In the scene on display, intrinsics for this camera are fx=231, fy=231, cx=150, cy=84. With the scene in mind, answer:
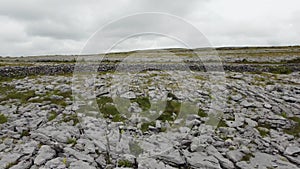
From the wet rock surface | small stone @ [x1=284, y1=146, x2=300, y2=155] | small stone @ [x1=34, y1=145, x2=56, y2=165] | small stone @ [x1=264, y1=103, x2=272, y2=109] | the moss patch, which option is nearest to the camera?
small stone @ [x1=34, y1=145, x2=56, y2=165]

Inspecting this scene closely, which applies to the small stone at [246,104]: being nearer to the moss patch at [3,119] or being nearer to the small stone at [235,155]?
the small stone at [235,155]

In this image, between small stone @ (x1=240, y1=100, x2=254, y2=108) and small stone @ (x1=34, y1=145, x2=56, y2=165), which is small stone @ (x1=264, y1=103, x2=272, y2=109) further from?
small stone @ (x1=34, y1=145, x2=56, y2=165)

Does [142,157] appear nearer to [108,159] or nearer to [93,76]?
[108,159]

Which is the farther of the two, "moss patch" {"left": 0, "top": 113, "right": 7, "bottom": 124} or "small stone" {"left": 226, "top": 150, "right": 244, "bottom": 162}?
"moss patch" {"left": 0, "top": 113, "right": 7, "bottom": 124}

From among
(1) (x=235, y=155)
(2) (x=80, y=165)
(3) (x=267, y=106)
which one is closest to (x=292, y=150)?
(1) (x=235, y=155)

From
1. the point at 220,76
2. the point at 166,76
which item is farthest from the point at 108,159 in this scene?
the point at 220,76

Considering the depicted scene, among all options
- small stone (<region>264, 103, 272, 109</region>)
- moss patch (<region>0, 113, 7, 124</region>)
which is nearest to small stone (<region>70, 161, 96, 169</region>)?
moss patch (<region>0, 113, 7, 124</region>)

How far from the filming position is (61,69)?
77.5 ft

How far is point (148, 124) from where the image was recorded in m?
12.8

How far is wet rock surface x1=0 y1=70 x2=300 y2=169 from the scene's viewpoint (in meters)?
9.91

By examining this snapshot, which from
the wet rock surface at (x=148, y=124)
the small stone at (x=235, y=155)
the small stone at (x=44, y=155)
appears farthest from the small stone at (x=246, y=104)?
the small stone at (x=44, y=155)

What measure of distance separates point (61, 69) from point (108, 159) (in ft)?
53.1

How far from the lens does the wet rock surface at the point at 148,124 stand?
991 centimetres

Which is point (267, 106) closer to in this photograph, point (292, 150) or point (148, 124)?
point (292, 150)
